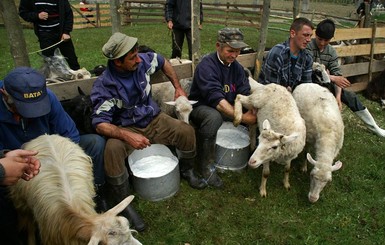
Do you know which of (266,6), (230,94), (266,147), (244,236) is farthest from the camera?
(266,6)

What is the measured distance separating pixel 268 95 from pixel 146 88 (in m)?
1.73

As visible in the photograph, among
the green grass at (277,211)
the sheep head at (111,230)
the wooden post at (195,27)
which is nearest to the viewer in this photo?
the sheep head at (111,230)

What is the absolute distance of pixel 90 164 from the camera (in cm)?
318

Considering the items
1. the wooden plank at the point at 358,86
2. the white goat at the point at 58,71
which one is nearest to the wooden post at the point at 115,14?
the white goat at the point at 58,71

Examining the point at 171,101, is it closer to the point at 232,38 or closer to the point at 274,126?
the point at 232,38

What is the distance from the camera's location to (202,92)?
450cm

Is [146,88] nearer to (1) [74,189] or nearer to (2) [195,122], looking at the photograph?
(2) [195,122]

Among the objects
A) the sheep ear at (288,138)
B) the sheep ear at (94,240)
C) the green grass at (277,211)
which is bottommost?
the green grass at (277,211)

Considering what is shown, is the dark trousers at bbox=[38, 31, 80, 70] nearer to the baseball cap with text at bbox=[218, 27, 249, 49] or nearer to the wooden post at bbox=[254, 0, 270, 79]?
the baseball cap with text at bbox=[218, 27, 249, 49]

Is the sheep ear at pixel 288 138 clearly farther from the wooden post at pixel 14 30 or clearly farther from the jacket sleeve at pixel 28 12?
the jacket sleeve at pixel 28 12

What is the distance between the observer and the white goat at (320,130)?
13.2 ft

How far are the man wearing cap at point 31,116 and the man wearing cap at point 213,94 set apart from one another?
4.61 ft

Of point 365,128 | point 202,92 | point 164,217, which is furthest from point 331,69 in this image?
point 164,217

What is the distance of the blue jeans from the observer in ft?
11.8
